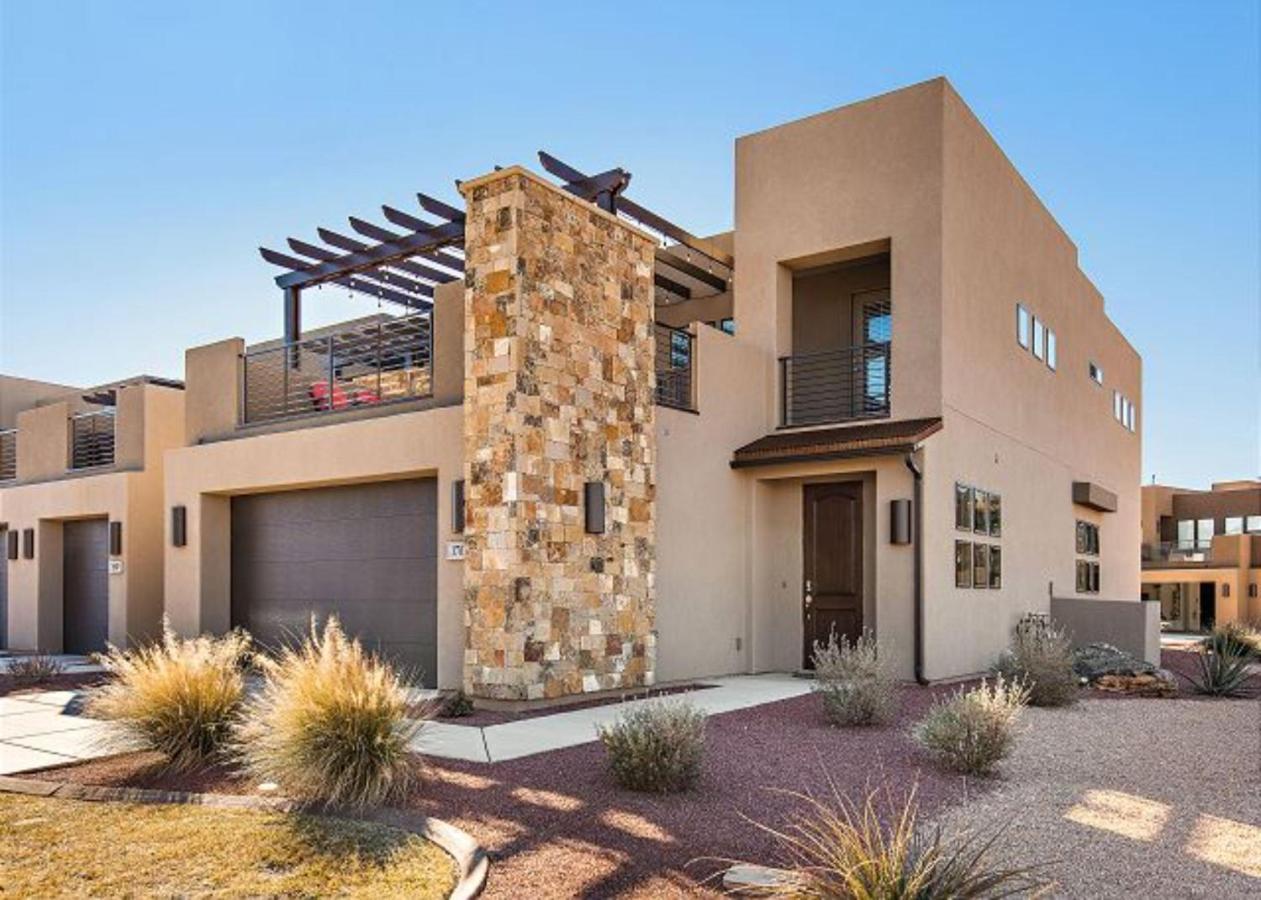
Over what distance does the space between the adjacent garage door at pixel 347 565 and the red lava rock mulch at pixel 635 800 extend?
4.46 m

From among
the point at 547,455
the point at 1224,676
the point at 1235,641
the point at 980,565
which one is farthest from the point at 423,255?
the point at 1235,641

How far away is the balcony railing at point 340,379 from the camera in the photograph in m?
12.9

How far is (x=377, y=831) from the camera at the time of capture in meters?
5.62

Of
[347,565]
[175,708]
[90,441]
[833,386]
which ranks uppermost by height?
[833,386]

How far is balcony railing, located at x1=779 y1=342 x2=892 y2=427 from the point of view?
1473cm

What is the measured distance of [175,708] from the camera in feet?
23.7

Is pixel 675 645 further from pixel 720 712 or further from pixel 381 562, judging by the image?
pixel 381 562

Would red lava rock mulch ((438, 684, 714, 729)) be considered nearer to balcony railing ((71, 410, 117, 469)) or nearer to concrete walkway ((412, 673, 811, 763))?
concrete walkway ((412, 673, 811, 763))

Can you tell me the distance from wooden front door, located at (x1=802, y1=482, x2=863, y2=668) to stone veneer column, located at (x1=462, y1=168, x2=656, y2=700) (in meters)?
3.26

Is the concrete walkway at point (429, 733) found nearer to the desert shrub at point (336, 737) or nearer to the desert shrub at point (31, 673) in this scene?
the desert shrub at point (31, 673)

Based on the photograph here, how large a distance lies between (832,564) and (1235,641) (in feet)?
30.2

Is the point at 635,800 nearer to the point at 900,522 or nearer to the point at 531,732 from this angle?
the point at 531,732

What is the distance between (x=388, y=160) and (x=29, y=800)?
9.82 metres

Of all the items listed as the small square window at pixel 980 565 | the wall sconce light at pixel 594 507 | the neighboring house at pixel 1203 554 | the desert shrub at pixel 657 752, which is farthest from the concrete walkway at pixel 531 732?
the neighboring house at pixel 1203 554
